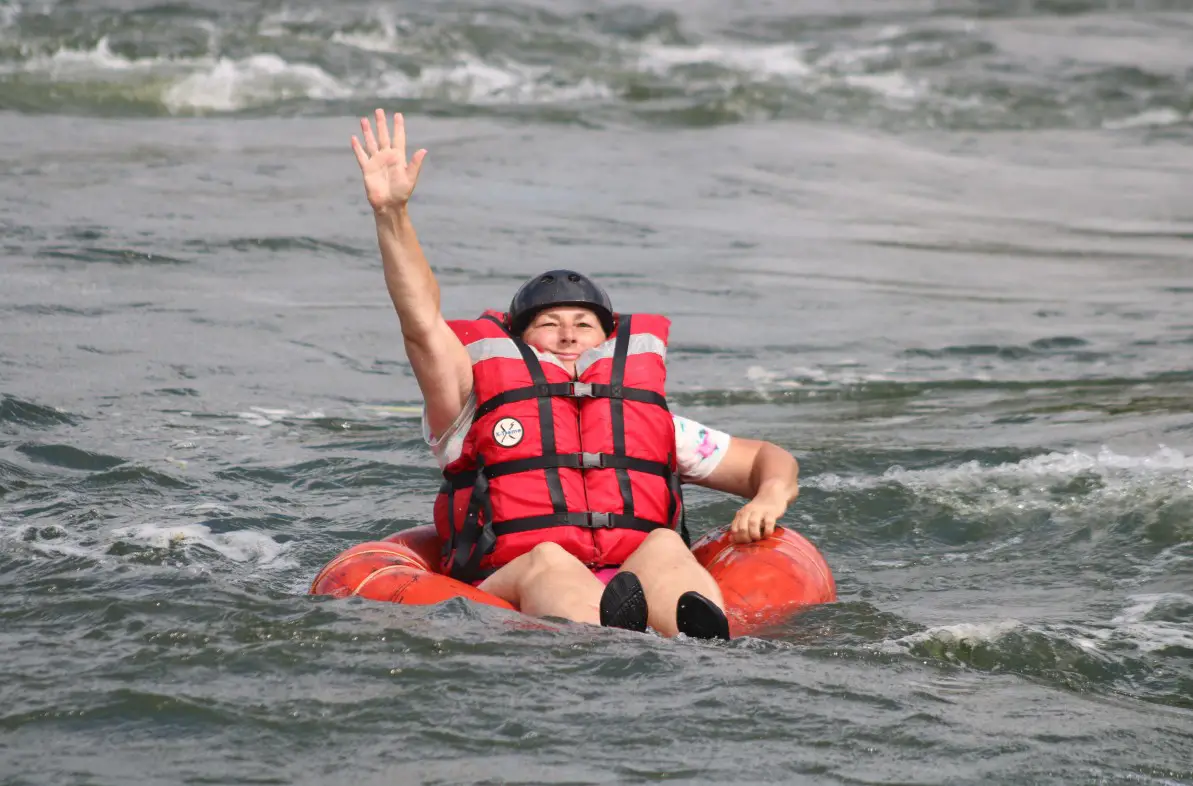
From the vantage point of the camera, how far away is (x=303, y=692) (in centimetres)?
445

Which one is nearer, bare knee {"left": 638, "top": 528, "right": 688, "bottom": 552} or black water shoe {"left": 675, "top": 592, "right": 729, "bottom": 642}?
black water shoe {"left": 675, "top": 592, "right": 729, "bottom": 642}

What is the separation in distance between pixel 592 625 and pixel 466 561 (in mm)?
759

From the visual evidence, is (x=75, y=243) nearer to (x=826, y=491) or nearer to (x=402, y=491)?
(x=402, y=491)

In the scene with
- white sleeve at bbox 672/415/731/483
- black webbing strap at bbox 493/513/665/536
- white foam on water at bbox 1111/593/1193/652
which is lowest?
white foam on water at bbox 1111/593/1193/652

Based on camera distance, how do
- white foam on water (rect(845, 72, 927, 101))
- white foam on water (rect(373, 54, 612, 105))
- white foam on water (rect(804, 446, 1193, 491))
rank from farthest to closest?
white foam on water (rect(845, 72, 927, 101)), white foam on water (rect(373, 54, 612, 105)), white foam on water (rect(804, 446, 1193, 491))

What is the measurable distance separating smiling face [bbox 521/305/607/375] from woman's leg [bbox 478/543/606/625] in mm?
856

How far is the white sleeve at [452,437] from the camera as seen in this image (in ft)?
18.9

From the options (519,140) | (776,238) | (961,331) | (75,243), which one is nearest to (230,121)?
(519,140)

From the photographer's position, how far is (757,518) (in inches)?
223

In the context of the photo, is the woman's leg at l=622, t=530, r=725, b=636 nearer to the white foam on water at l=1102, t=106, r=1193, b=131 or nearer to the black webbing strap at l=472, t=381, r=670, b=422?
the black webbing strap at l=472, t=381, r=670, b=422

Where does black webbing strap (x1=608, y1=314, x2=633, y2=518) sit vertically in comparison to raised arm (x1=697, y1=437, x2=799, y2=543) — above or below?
above

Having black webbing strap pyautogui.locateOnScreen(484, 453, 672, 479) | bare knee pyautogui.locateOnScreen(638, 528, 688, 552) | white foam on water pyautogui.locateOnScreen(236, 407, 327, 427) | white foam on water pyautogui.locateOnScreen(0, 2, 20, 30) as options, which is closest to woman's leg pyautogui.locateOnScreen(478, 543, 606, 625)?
bare knee pyautogui.locateOnScreen(638, 528, 688, 552)

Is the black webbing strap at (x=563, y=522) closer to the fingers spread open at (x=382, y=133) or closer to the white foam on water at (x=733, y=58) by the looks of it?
the fingers spread open at (x=382, y=133)

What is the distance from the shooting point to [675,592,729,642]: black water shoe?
494 cm
